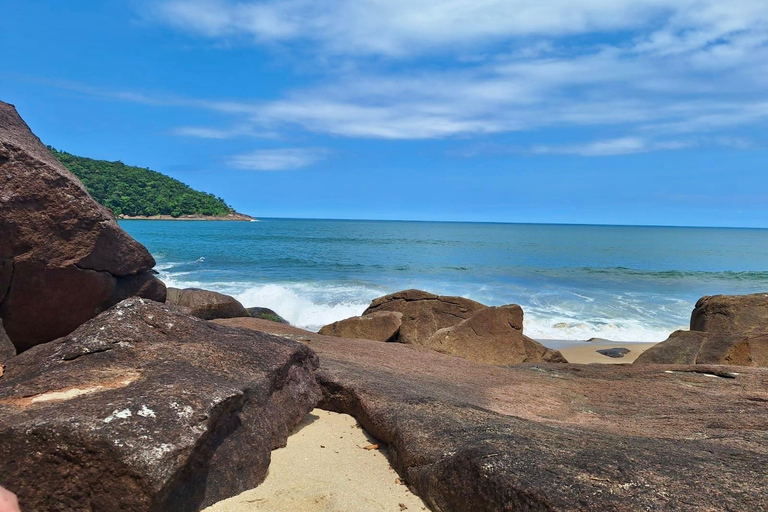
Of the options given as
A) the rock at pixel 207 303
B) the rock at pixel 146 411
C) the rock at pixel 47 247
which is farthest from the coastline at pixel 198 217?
the rock at pixel 146 411

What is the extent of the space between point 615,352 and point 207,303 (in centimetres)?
943

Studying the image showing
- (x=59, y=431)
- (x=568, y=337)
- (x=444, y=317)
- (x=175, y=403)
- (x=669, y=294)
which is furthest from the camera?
(x=669, y=294)

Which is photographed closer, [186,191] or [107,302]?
[107,302]

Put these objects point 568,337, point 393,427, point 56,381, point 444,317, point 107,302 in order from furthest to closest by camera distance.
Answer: point 568,337, point 444,317, point 107,302, point 393,427, point 56,381

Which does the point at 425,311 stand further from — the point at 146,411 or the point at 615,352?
the point at 146,411

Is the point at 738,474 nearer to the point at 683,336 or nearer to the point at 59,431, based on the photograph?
the point at 59,431

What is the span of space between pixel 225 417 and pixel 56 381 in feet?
2.92

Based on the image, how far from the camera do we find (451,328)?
9680 millimetres

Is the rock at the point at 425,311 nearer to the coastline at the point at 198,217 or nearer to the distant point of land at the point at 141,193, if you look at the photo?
the distant point of land at the point at 141,193

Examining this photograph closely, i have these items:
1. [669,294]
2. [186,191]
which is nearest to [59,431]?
[669,294]

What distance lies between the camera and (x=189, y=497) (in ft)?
9.78

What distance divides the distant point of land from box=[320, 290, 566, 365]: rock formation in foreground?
72.3 meters

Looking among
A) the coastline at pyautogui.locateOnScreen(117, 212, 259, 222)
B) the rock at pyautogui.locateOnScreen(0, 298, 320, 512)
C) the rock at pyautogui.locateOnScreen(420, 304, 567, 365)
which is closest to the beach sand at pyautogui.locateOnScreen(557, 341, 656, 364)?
the rock at pyautogui.locateOnScreen(420, 304, 567, 365)

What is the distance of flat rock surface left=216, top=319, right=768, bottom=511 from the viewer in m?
2.66
